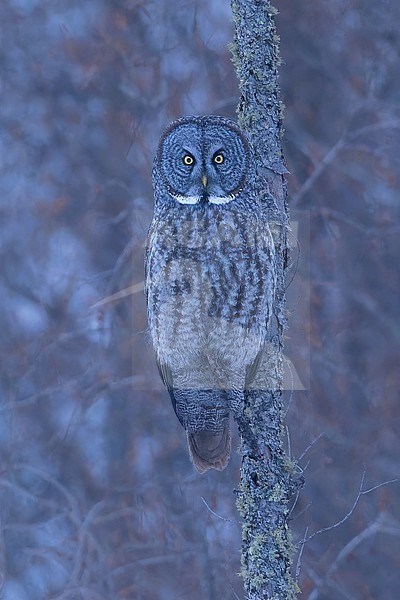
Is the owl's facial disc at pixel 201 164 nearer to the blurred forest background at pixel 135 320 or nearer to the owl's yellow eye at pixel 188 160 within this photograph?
the owl's yellow eye at pixel 188 160

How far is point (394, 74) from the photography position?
4730 millimetres

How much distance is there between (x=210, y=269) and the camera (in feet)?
8.92

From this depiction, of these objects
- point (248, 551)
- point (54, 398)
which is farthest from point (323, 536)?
point (248, 551)

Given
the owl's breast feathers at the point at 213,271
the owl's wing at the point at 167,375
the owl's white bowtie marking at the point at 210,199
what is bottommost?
the owl's wing at the point at 167,375

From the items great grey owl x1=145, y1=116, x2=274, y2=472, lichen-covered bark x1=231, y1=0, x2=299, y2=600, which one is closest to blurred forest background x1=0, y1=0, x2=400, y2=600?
great grey owl x1=145, y1=116, x2=274, y2=472

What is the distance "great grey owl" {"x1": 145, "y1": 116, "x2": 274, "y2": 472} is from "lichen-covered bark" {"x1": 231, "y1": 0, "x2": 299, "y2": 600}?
0.13ft

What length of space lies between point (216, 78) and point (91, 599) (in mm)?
2457

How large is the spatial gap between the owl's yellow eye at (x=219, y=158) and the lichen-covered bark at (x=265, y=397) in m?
0.10

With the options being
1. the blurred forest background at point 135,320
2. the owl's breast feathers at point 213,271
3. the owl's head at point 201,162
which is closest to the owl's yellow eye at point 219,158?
the owl's head at point 201,162

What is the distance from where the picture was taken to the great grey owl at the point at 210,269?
272cm

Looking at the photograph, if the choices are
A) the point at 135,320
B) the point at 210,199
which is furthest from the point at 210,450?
the point at 135,320

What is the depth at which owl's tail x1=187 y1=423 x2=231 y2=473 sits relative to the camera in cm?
283

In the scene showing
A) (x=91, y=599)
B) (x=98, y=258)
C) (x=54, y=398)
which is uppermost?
(x=98, y=258)

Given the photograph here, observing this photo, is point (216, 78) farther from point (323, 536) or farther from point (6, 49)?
point (323, 536)
